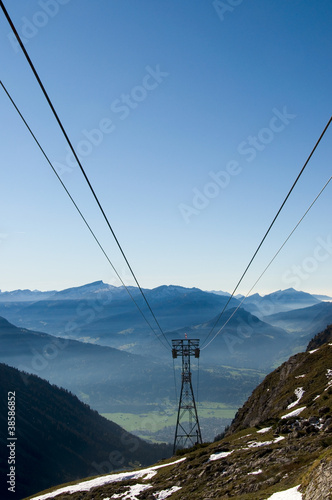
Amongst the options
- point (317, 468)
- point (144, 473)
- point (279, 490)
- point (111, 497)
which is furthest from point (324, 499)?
point (144, 473)

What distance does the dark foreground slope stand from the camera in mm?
23927

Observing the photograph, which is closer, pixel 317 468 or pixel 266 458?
pixel 317 468

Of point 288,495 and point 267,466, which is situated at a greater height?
point 288,495

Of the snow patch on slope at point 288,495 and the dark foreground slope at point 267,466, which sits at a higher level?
the snow patch on slope at point 288,495

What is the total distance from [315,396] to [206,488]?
33.0 meters

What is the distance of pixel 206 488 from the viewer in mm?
34062

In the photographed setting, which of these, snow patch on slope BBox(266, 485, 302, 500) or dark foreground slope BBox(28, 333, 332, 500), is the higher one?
snow patch on slope BBox(266, 485, 302, 500)

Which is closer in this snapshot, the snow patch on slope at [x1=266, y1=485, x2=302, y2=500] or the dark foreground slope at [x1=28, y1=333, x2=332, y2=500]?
the snow patch on slope at [x1=266, y1=485, x2=302, y2=500]

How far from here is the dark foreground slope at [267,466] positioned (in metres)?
23.9

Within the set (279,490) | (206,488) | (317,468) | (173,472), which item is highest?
(317,468)

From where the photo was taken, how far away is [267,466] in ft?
104

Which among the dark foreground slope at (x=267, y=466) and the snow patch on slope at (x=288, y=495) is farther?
the dark foreground slope at (x=267, y=466)

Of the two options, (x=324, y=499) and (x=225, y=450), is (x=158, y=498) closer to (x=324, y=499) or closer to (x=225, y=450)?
(x=225, y=450)

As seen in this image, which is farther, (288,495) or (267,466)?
(267,466)
